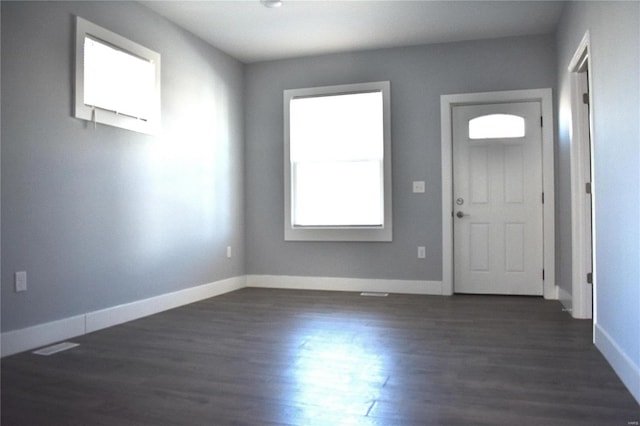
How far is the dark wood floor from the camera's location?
204 centimetres

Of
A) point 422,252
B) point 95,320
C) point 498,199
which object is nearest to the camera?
point 95,320

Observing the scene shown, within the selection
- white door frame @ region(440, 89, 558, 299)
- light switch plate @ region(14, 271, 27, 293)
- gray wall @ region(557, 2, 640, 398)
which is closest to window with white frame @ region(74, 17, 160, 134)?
light switch plate @ region(14, 271, 27, 293)

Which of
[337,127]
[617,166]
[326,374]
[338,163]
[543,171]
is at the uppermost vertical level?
[337,127]

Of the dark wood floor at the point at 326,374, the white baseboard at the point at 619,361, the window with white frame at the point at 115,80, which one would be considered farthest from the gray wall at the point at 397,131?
the white baseboard at the point at 619,361

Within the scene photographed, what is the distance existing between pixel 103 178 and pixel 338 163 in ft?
8.56

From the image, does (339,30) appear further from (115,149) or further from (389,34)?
(115,149)

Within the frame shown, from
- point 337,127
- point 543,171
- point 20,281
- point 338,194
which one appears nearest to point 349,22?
point 337,127

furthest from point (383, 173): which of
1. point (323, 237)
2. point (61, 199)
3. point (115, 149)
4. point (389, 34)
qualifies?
point (61, 199)

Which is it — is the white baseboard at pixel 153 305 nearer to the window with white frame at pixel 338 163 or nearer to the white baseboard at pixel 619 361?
the window with white frame at pixel 338 163

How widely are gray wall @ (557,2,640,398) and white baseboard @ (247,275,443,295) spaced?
229 centimetres

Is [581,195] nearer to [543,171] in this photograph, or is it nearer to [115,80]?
[543,171]

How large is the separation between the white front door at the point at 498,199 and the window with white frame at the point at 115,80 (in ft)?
10.0

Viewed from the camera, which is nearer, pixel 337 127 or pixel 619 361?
pixel 619 361

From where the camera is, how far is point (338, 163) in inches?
218
